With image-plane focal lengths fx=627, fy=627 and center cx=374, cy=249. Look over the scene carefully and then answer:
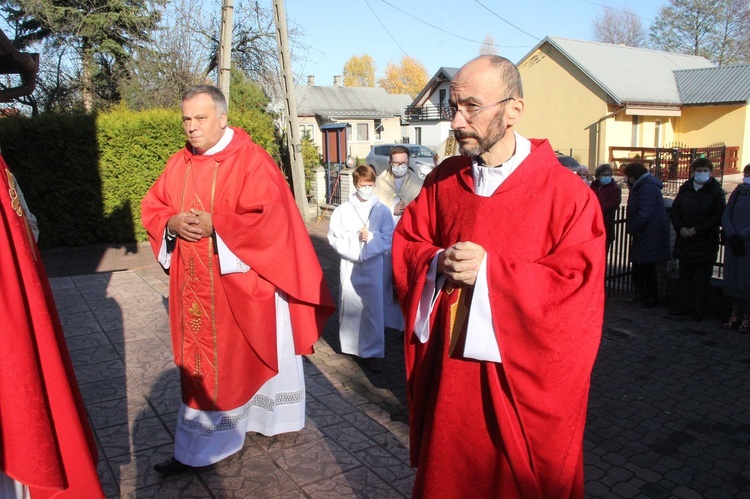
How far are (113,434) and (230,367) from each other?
1.20 m

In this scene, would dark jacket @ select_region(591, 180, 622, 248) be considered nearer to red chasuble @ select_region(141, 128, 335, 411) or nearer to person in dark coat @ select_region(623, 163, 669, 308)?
person in dark coat @ select_region(623, 163, 669, 308)

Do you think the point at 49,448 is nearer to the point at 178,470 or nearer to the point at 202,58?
the point at 178,470

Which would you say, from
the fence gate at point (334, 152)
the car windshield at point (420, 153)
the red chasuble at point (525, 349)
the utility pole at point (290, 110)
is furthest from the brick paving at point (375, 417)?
the car windshield at point (420, 153)

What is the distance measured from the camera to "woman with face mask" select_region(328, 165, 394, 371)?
5.73 metres

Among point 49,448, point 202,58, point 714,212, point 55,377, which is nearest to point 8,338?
point 55,377

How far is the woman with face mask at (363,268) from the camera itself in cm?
A: 573

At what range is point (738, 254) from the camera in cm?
666

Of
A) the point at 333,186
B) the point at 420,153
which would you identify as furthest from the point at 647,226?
the point at 420,153

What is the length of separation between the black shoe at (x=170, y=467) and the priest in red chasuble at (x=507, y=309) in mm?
1797

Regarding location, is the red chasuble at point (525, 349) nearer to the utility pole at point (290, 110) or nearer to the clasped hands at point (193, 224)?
the clasped hands at point (193, 224)

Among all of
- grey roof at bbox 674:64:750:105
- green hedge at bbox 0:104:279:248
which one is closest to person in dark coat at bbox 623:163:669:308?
green hedge at bbox 0:104:279:248

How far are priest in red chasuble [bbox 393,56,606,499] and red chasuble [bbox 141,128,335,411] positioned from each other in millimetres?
1419

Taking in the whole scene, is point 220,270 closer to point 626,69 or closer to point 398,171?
point 398,171

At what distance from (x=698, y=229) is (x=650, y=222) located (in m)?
0.82
